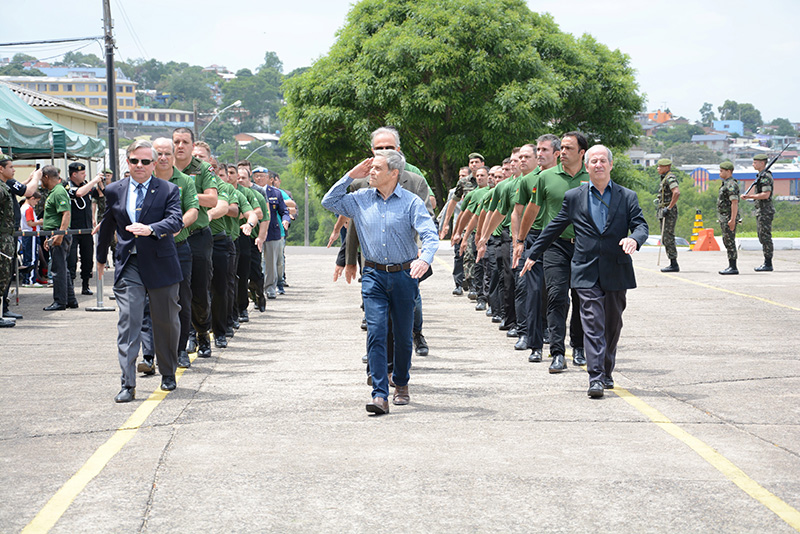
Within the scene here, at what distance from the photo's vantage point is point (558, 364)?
926cm

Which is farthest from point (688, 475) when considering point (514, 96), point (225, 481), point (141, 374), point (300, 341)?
point (514, 96)

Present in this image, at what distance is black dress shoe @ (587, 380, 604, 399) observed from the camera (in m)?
7.94

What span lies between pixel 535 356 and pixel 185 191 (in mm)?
3419

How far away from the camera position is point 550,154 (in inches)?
406

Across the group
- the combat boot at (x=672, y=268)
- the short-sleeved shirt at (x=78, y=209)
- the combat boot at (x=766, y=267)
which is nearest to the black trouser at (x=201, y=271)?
the short-sleeved shirt at (x=78, y=209)

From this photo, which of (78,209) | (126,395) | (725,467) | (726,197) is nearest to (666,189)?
(726,197)

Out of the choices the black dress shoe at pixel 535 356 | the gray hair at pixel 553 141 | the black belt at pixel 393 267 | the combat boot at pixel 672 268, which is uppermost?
the gray hair at pixel 553 141

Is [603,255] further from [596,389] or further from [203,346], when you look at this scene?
[203,346]

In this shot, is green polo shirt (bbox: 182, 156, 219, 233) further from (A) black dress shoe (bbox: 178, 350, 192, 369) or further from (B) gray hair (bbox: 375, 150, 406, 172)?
(B) gray hair (bbox: 375, 150, 406, 172)

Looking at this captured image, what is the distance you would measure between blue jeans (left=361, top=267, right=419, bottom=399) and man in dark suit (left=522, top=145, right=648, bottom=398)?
144 centimetres

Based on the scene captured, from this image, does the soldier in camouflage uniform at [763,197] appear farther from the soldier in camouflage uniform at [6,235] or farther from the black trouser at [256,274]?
the soldier in camouflage uniform at [6,235]

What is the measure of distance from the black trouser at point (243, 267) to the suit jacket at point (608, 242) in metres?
5.91

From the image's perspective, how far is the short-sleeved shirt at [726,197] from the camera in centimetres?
2106

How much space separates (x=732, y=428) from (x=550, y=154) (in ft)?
13.3
